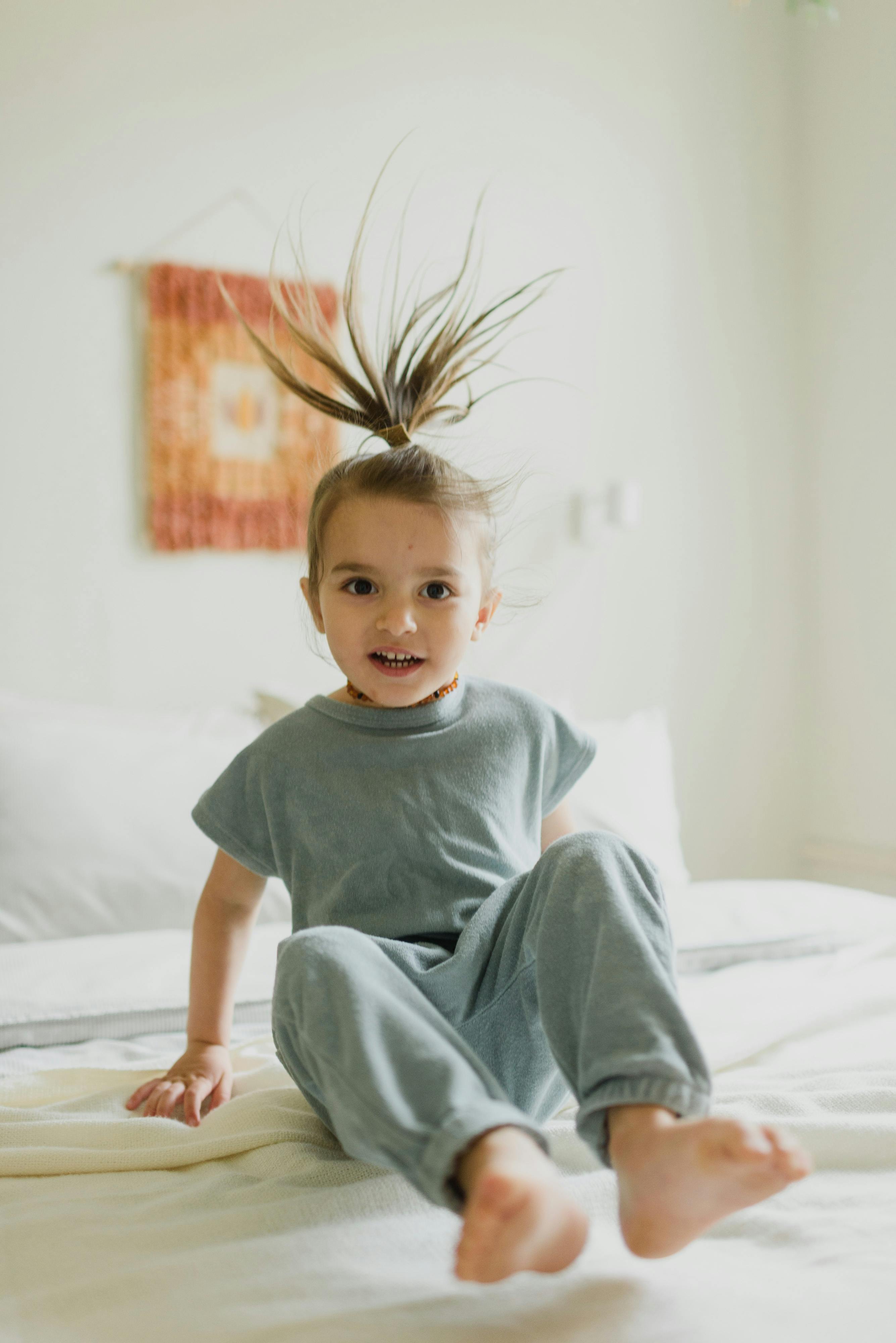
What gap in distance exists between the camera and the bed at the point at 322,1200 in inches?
29.0

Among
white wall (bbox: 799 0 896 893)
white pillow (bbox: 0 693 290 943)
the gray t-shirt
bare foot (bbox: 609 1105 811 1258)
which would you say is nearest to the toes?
bare foot (bbox: 609 1105 811 1258)

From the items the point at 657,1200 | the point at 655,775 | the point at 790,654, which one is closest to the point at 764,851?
the point at 790,654

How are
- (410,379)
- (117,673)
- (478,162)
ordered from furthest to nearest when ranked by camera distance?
(478,162) < (117,673) < (410,379)

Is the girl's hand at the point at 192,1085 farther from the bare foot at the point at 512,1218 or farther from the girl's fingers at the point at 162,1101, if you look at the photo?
the bare foot at the point at 512,1218

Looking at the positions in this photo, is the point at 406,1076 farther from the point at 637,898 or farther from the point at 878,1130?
the point at 878,1130

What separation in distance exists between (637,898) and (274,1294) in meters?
0.38

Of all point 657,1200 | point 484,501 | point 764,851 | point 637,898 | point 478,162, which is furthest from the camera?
point 764,851

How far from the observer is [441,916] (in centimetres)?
107

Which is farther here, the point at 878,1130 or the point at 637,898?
the point at 878,1130

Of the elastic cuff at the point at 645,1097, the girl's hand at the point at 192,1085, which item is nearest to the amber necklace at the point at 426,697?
the girl's hand at the point at 192,1085

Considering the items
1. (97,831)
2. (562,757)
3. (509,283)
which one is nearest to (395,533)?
(562,757)

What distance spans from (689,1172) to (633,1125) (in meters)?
0.06

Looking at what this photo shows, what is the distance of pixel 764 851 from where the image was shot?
3098 mm

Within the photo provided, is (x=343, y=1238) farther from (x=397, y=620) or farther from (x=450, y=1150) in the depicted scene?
(x=397, y=620)
